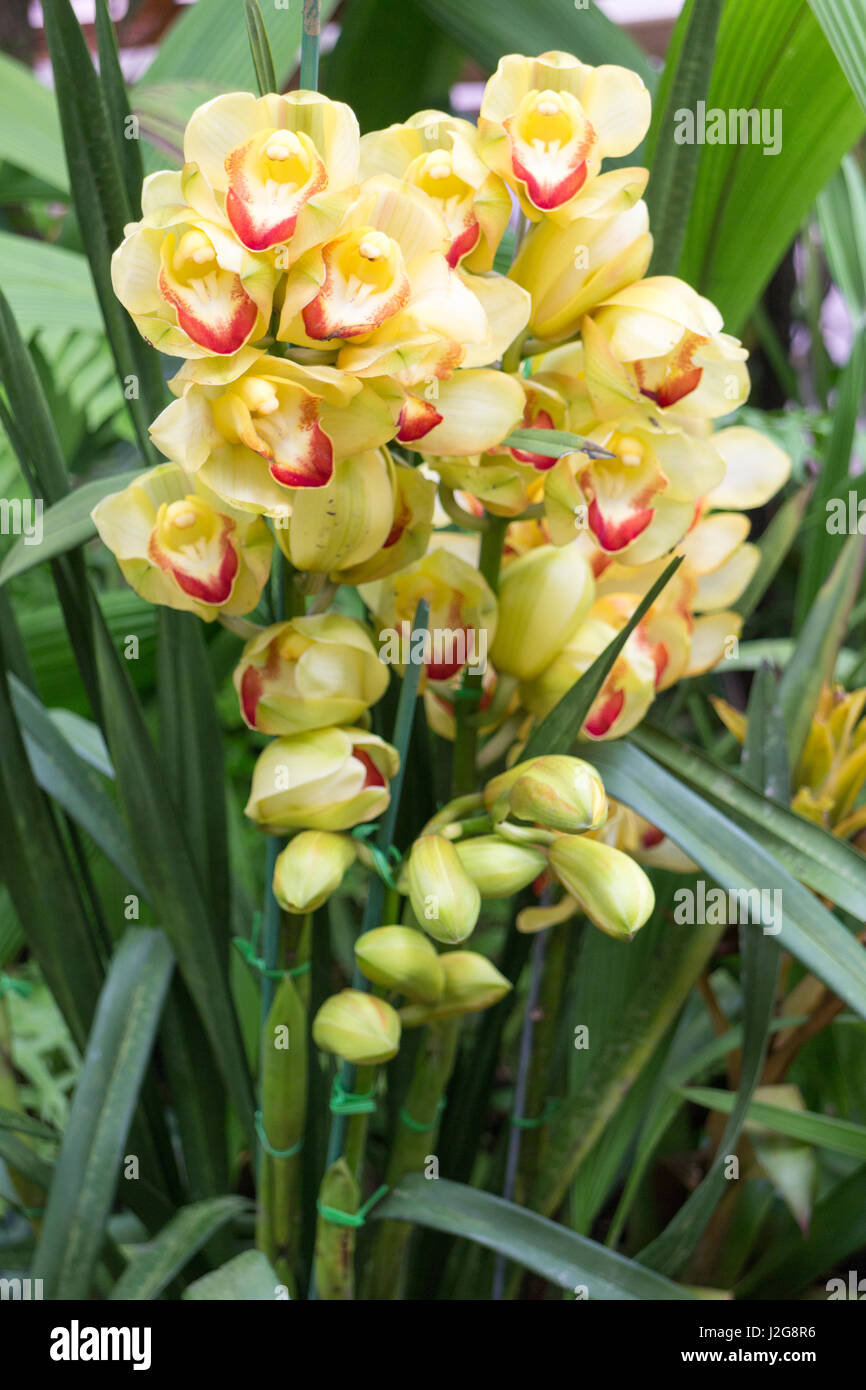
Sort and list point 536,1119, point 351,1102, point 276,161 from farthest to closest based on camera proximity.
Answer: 1. point 536,1119
2. point 351,1102
3. point 276,161

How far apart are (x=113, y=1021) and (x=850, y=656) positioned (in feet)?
1.79

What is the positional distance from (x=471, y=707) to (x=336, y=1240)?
191 mm

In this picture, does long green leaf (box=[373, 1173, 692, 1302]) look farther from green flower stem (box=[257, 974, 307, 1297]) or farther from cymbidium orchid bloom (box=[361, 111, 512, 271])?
cymbidium orchid bloom (box=[361, 111, 512, 271])

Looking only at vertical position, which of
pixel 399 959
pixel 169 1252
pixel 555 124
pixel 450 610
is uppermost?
pixel 555 124

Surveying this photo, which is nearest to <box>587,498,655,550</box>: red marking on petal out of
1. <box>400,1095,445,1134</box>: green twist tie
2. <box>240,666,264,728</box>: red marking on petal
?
<box>240,666,264,728</box>: red marking on petal

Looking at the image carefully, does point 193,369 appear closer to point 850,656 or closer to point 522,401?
point 522,401

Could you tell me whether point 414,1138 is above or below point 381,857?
below

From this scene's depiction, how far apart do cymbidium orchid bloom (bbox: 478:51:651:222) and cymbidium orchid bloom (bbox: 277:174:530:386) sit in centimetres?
4

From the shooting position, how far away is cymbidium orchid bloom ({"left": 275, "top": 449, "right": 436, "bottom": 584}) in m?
0.28

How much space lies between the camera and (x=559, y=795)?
289 mm

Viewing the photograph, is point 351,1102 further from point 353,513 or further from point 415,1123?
point 353,513

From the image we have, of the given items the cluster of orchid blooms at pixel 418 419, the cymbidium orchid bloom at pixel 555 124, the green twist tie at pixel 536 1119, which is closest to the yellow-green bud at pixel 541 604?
the cluster of orchid blooms at pixel 418 419

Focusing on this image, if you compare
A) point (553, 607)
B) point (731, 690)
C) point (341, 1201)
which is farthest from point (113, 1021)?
point (731, 690)

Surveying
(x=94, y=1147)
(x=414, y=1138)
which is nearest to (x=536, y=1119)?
(x=414, y=1138)
